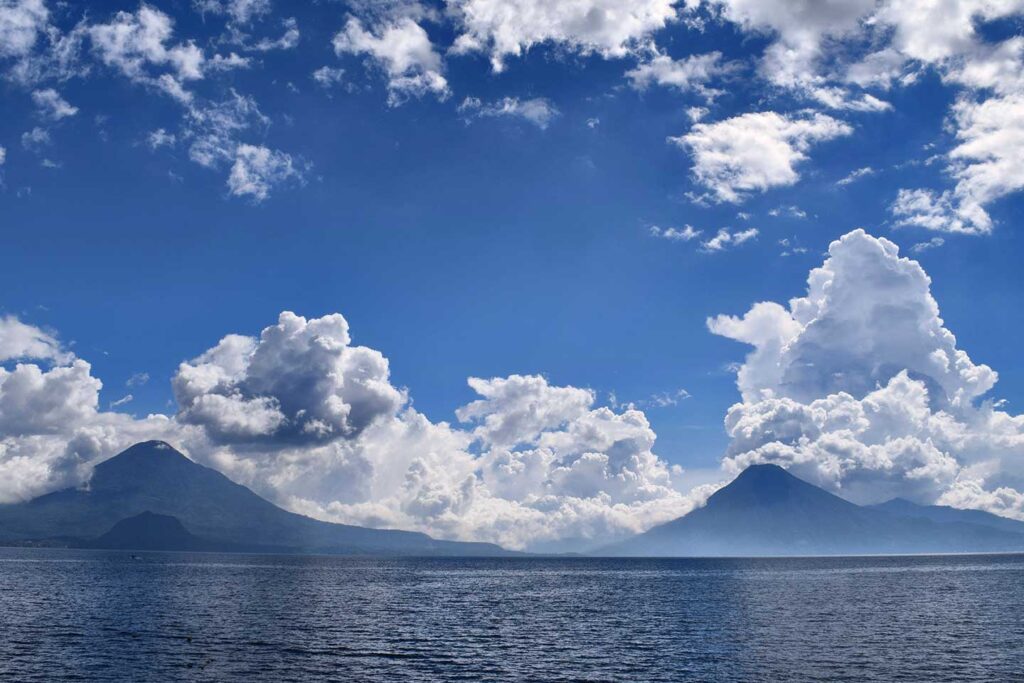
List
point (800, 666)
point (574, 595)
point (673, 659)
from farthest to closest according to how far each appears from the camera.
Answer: point (574, 595) → point (673, 659) → point (800, 666)

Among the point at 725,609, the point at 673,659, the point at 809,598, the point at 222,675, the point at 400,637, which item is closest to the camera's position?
the point at 222,675

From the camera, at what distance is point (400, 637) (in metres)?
100

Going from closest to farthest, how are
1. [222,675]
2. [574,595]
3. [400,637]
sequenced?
1. [222,675]
2. [400,637]
3. [574,595]

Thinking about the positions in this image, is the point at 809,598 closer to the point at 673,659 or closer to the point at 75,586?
the point at 673,659

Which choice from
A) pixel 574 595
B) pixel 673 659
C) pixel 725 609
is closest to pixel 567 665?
pixel 673 659

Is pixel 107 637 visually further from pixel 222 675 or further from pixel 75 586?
pixel 75 586

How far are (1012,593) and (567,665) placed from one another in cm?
14800

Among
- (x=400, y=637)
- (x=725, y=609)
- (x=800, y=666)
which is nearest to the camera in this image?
(x=800, y=666)

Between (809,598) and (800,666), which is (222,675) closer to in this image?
(800,666)

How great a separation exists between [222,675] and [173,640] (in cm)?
2562

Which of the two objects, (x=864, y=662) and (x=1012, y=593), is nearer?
(x=864, y=662)

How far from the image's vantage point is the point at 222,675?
72500 mm

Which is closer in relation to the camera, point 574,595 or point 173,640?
point 173,640

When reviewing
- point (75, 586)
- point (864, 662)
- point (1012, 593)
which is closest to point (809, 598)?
point (1012, 593)
